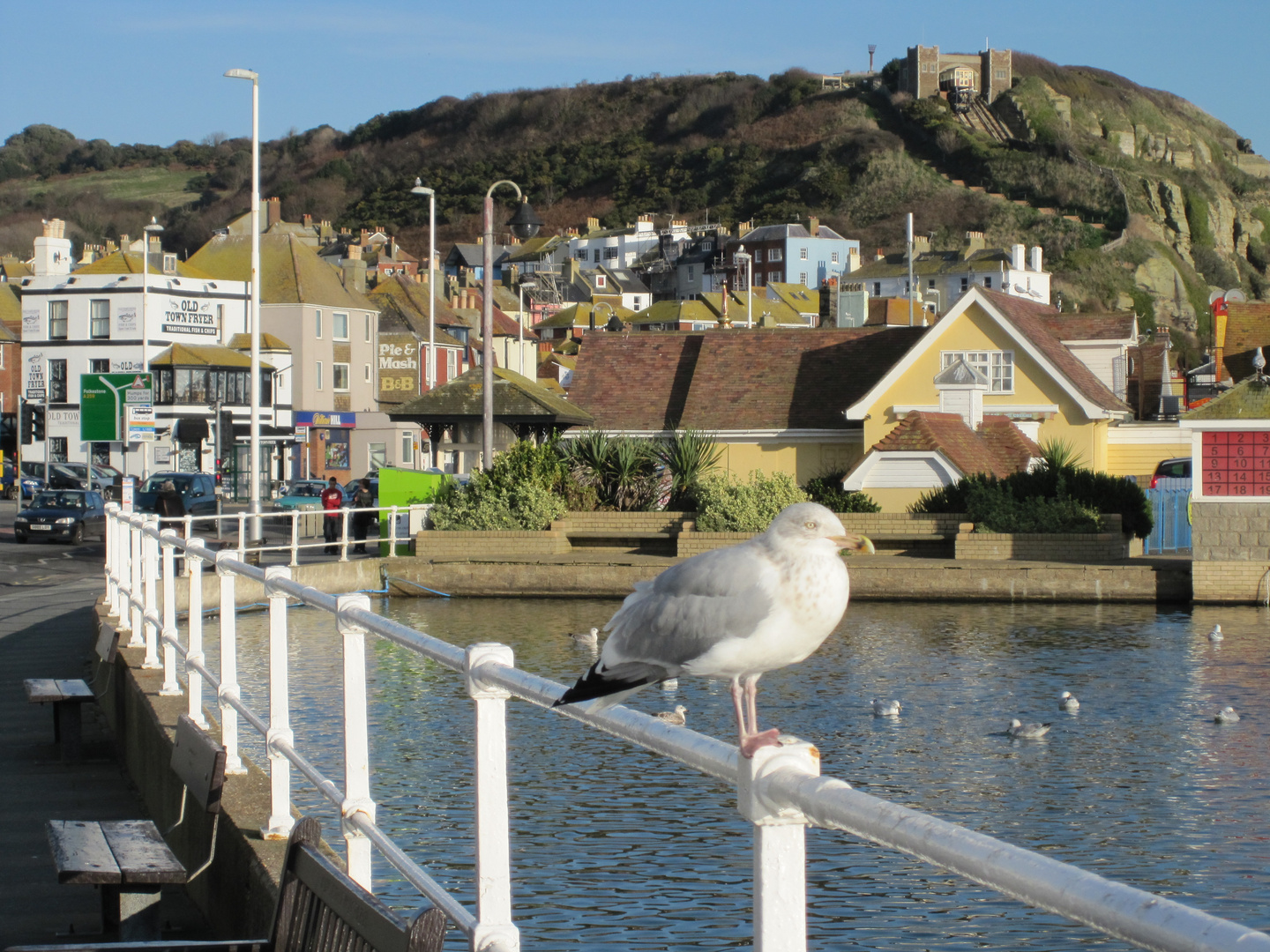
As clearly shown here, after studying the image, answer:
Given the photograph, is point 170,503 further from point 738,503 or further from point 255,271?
point 738,503

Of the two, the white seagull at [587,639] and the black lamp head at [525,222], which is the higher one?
the black lamp head at [525,222]

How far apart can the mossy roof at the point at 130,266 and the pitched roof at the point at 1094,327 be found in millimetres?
50118

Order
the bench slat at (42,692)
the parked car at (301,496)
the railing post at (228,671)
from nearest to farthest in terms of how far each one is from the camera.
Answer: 1. the railing post at (228,671)
2. the bench slat at (42,692)
3. the parked car at (301,496)

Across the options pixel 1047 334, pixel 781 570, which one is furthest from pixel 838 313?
pixel 781 570

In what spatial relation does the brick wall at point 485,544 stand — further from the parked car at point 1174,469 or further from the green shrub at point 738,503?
the parked car at point 1174,469

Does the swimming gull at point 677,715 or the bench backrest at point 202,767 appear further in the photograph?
the swimming gull at point 677,715

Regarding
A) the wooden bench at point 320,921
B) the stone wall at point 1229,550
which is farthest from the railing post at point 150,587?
the stone wall at point 1229,550

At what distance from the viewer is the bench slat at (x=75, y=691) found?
10758 millimetres

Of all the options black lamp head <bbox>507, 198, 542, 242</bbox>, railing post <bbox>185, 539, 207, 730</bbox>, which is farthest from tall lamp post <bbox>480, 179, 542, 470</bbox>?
railing post <bbox>185, 539, 207, 730</bbox>

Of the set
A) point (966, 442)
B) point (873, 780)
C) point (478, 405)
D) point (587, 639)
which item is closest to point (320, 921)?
point (873, 780)

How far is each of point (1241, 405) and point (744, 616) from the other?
87.7 feet

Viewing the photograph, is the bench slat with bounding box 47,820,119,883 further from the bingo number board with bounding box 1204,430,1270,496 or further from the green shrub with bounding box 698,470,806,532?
the bingo number board with bounding box 1204,430,1270,496

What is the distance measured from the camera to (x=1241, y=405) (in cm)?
2745

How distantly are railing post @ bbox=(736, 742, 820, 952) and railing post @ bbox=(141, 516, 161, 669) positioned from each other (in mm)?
9410
